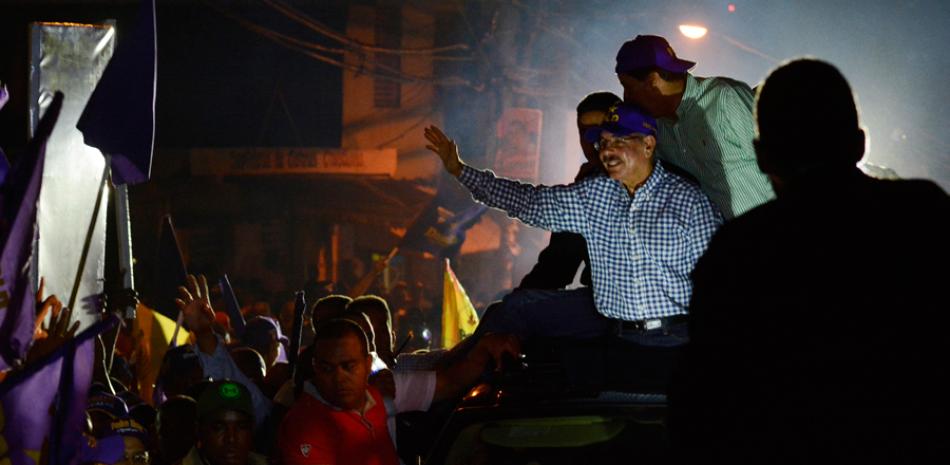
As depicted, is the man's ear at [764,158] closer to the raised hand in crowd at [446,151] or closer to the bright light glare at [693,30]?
the raised hand in crowd at [446,151]

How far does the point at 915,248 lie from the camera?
2.56 m

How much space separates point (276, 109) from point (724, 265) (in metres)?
23.9

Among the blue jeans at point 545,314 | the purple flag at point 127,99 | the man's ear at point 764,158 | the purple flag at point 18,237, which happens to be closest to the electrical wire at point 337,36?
the purple flag at point 127,99

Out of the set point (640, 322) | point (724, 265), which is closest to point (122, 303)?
point (640, 322)

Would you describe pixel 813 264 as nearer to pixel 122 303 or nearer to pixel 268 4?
pixel 122 303

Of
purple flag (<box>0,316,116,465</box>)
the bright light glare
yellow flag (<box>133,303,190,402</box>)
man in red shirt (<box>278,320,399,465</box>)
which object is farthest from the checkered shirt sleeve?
the bright light glare

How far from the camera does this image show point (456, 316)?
11492 mm

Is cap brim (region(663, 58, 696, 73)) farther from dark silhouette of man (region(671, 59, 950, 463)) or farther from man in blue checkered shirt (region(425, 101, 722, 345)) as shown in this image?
dark silhouette of man (region(671, 59, 950, 463))

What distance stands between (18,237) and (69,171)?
4.98m

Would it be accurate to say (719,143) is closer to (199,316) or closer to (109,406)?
(199,316)

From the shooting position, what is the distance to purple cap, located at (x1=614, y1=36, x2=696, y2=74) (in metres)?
6.01

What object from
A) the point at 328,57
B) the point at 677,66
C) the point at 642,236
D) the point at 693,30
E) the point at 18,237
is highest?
the point at 693,30

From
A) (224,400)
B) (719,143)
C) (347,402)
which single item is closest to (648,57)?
(719,143)

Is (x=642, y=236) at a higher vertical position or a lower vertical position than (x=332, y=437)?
higher
